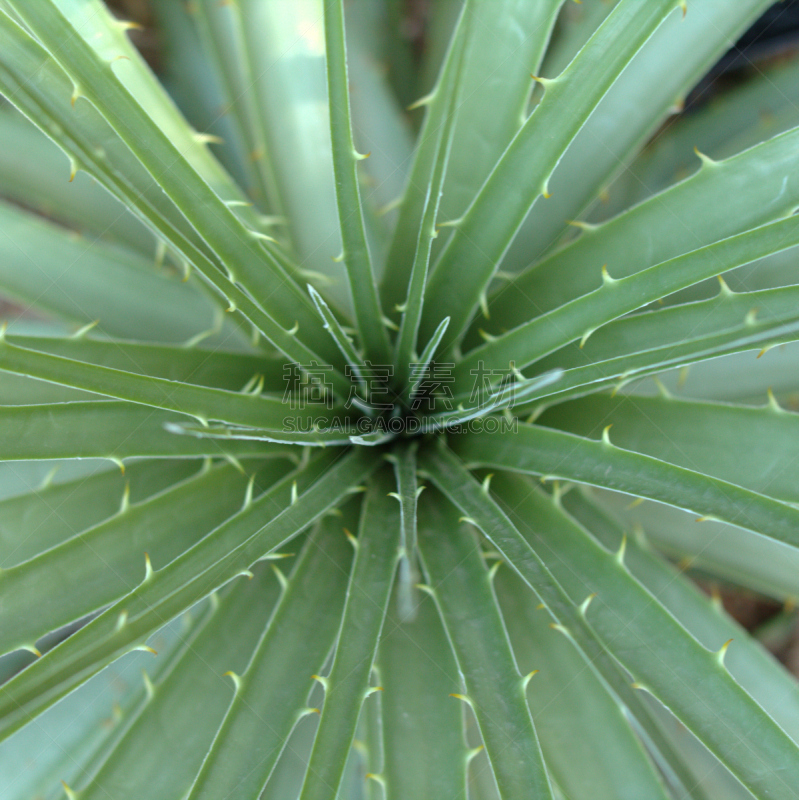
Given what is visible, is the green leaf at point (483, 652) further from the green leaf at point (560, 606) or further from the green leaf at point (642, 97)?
the green leaf at point (642, 97)

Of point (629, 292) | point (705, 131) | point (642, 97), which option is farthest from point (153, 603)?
point (705, 131)

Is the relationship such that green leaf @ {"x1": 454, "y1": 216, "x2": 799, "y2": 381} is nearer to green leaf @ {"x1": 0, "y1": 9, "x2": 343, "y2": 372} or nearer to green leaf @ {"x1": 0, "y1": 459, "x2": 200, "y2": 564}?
green leaf @ {"x1": 0, "y1": 9, "x2": 343, "y2": 372}

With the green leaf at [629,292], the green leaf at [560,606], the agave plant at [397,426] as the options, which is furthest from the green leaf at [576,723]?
the green leaf at [629,292]

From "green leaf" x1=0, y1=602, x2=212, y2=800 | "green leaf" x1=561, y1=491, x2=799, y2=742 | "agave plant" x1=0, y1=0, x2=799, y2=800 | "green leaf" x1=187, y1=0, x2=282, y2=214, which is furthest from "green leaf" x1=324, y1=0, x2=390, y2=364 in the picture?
"green leaf" x1=0, y1=602, x2=212, y2=800

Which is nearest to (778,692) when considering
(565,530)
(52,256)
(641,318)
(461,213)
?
(565,530)

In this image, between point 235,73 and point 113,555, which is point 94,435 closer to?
point 113,555
